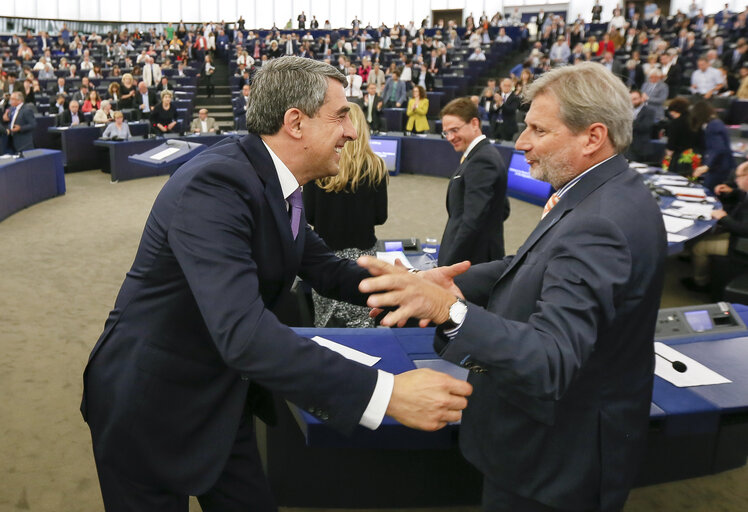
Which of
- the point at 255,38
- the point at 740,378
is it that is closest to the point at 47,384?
the point at 740,378

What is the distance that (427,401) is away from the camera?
4.13ft

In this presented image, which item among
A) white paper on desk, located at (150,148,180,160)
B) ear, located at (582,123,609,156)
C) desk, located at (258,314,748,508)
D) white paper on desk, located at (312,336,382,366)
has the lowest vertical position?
desk, located at (258,314,748,508)

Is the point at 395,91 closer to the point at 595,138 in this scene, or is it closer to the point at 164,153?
Answer: the point at 164,153

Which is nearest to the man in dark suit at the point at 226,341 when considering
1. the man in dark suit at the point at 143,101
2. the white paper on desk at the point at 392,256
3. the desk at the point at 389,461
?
the desk at the point at 389,461

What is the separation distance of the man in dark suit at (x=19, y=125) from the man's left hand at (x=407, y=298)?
9.33 m

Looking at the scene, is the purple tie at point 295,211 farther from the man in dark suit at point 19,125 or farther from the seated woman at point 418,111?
the seated woman at point 418,111

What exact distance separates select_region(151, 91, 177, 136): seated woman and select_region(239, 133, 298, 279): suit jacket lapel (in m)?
10.00

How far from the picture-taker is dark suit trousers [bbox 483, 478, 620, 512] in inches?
57.5

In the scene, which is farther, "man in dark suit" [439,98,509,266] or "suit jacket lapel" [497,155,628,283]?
"man in dark suit" [439,98,509,266]

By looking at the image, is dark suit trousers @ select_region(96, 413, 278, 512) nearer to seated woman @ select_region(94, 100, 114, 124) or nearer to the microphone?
the microphone

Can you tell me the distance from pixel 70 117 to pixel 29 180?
11.2ft

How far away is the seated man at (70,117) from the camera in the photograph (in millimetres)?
10672

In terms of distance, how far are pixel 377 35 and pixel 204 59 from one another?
23.0 ft

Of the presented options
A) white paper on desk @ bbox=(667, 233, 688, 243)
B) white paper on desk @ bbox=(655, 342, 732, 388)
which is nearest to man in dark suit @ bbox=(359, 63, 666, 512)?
white paper on desk @ bbox=(655, 342, 732, 388)
